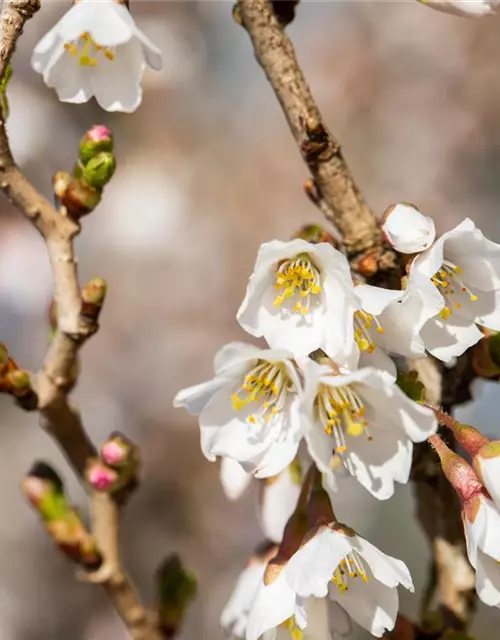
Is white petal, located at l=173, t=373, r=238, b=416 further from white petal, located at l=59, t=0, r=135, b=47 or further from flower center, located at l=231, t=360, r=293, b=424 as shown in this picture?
white petal, located at l=59, t=0, r=135, b=47

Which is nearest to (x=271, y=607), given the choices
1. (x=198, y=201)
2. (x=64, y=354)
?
(x=64, y=354)

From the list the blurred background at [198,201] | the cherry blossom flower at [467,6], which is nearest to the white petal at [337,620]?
the cherry blossom flower at [467,6]

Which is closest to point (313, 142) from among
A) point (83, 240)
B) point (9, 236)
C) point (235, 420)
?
point (235, 420)

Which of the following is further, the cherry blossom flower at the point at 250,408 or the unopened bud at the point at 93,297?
the unopened bud at the point at 93,297

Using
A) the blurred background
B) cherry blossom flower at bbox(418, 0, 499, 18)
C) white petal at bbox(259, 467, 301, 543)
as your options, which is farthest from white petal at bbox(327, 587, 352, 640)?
the blurred background

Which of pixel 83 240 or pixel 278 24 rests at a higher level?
pixel 278 24

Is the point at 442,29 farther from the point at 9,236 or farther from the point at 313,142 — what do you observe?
the point at 313,142

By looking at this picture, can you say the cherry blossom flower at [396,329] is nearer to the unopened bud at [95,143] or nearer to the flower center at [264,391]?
the flower center at [264,391]
